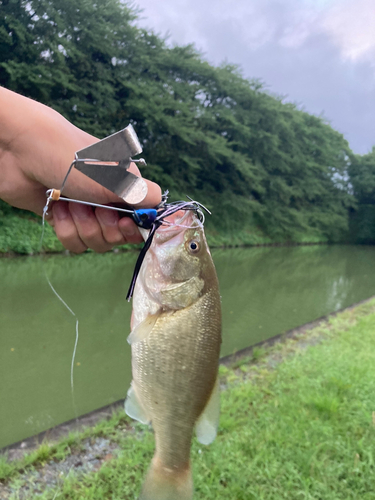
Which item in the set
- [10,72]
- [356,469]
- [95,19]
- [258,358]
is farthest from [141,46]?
[356,469]

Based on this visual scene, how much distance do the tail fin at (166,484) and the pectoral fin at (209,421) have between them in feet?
0.48

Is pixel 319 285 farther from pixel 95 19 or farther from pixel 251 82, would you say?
pixel 251 82

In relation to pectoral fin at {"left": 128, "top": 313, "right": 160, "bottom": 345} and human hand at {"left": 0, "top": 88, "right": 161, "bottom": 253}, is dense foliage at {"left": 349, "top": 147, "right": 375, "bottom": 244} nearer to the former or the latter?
human hand at {"left": 0, "top": 88, "right": 161, "bottom": 253}

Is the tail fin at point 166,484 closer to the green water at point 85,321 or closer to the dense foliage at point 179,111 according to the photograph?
the green water at point 85,321

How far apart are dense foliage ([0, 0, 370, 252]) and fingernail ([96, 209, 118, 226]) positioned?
12728 mm

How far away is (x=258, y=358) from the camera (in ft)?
14.5

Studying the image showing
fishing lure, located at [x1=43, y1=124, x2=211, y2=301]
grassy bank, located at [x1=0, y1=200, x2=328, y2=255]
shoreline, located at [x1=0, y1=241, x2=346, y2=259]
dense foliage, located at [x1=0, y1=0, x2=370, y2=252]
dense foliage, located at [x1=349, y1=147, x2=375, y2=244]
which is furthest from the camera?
dense foliage, located at [x1=349, y1=147, x2=375, y2=244]

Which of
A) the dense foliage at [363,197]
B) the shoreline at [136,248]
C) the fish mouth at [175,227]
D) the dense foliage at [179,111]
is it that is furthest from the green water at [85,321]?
the dense foliage at [363,197]

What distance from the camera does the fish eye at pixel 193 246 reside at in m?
1.25

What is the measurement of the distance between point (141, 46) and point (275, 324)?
1508cm

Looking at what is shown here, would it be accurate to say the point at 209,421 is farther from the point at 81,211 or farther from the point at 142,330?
the point at 81,211

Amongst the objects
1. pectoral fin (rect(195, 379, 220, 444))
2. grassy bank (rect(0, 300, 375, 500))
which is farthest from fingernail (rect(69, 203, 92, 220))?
grassy bank (rect(0, 300, 375, 500))

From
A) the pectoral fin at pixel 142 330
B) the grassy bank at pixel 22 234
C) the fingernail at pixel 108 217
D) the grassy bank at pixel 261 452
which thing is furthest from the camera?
the grassy bank at pixel 22 234

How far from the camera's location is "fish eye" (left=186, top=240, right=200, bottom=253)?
1254 mm
